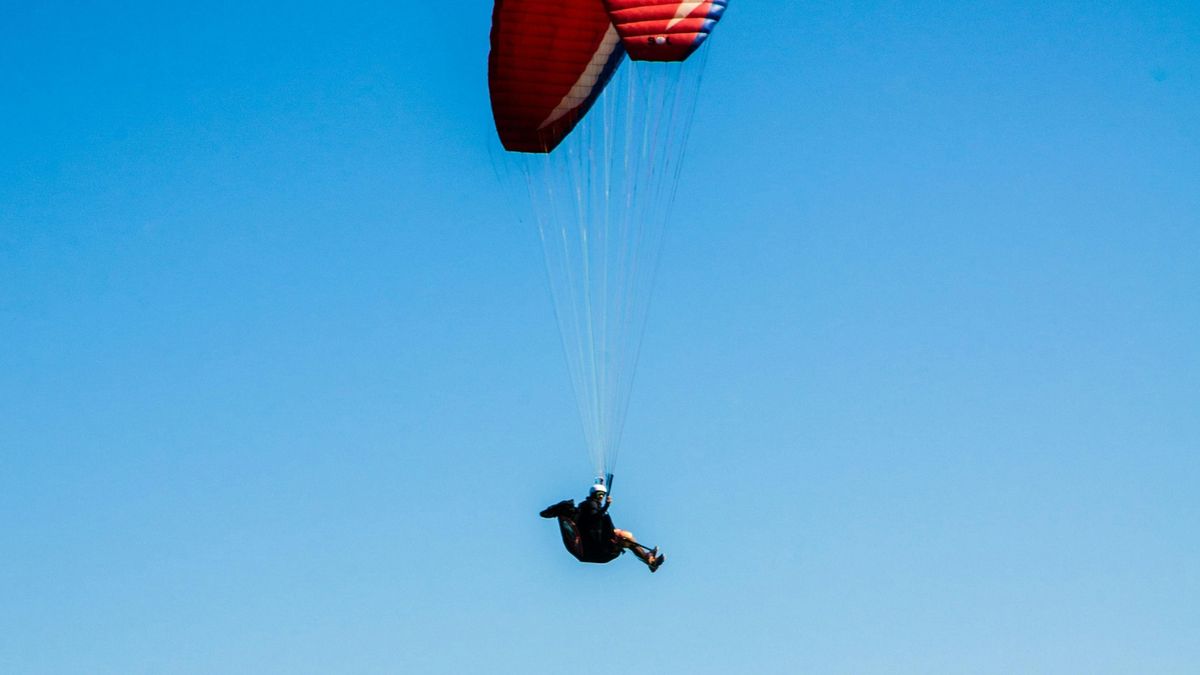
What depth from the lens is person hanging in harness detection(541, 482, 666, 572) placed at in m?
26.2

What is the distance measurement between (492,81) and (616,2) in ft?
9.27

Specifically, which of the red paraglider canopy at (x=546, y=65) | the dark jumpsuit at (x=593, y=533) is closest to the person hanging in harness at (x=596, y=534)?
the dark jumpsuit at (x=593, y=533)

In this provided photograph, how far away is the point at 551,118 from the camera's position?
92.5 ft

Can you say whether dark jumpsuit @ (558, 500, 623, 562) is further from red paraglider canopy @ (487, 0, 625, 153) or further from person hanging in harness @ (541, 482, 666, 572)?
red paraglider canopy @ (487, 0, 625, 153)

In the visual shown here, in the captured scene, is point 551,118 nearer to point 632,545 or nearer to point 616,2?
point 616,2

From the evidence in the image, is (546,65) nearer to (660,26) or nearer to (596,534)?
(660,26)

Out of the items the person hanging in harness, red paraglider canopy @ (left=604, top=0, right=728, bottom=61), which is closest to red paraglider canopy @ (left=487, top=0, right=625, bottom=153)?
red paraglider canopy @ (left=604, top=0, right=728, bottom=61)

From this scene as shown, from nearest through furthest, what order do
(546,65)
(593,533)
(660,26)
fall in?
1. (660,26)
2. (593,533)
3. (546,65)

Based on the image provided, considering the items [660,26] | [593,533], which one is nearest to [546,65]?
[660,26]

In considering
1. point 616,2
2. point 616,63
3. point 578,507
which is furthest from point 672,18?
point 578,507

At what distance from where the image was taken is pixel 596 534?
26.2m

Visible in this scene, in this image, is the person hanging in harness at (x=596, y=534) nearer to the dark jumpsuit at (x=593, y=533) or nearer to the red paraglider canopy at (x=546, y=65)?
the dark jumpsuit at (x=593, y=533)

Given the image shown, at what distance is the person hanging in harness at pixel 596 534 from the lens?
86.0 ft

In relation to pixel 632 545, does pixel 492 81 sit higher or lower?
higher
